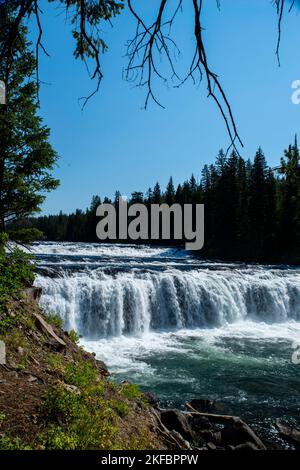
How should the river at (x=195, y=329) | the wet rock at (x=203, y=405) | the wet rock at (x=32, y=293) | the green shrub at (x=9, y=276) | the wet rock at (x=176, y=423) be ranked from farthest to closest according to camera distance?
1. the river at (x=195, y=329)
2. the wet rock at (x=203, y=405)
3. the wet rock at (x=32, y=293)
4. the wet rock at (x=176, y=423)
5. the green shrub at (x=9, y=276)

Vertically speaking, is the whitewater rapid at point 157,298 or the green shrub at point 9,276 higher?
the green shrub at point 9,276

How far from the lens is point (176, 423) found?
22.2 feet

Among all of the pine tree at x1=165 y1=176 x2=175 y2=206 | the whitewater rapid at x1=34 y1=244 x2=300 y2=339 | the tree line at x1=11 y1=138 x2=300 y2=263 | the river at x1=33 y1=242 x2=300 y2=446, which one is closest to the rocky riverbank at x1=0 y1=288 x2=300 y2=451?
the river at x1=33 y1=242 x2=300 y2=446

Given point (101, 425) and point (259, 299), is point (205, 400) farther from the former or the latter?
point (259, 299)

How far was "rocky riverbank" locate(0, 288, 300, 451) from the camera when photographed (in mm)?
3596

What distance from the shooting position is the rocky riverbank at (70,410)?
11.8 ft

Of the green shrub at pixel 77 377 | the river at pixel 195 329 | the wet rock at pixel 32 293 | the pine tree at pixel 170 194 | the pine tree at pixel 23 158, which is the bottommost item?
the river at pixel 195 329

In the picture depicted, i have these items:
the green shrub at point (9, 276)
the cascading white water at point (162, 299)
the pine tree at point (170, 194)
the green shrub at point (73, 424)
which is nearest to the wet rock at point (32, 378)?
the green shrub at point (73, 424)

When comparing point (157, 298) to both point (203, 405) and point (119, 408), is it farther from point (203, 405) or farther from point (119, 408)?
point (119, 408)

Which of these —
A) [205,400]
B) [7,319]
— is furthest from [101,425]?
[205,400]

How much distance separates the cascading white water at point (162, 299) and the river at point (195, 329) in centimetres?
6

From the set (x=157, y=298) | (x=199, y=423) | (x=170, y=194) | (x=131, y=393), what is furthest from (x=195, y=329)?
(x=170, y=194)

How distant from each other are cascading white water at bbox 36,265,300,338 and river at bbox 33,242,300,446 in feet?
0.19

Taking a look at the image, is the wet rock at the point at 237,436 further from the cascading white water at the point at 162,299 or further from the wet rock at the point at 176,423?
the cascading white water at the point at 162,299
